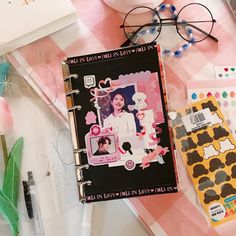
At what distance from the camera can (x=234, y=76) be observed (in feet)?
2.61

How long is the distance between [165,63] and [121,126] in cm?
15

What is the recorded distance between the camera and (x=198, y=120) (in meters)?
0.79

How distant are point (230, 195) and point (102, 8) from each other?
0.40 m

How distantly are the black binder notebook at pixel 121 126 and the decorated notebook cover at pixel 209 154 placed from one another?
0.07 metres

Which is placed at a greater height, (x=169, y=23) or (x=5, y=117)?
(x=169, y=23)

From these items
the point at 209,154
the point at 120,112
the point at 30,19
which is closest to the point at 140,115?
the point at 120,112

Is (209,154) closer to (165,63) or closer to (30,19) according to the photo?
(165,63)

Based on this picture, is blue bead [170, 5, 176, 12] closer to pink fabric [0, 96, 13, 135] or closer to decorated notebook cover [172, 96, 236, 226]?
decorated notebook cover [172, 96, 236, 226]

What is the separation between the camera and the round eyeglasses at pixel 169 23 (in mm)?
814

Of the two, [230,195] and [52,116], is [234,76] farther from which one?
[52,116]

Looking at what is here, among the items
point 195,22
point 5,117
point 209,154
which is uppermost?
point 195,22

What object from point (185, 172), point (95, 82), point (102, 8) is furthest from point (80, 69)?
point (185, 172)

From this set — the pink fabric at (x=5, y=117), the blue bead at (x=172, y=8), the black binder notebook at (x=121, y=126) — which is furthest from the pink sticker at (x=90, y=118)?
the blue bead at (x=172, y=8)

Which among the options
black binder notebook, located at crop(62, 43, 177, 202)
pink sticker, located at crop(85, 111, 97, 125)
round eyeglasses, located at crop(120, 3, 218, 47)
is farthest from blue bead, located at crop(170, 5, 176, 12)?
pink sticker, located at crop(85, 111, 97, 125)
